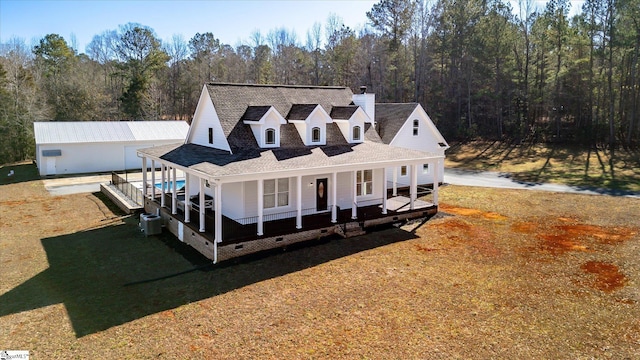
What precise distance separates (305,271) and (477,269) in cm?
583

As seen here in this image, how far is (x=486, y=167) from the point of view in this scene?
1517 inches

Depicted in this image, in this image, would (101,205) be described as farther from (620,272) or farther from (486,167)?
(486,167)

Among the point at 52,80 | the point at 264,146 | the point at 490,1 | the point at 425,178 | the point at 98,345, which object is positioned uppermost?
the point at 490,1

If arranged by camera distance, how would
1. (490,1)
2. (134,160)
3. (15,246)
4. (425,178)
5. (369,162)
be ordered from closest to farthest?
(15,246) < (369,162) < (425,178) < (134,160) < (490,1)

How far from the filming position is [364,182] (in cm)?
2162

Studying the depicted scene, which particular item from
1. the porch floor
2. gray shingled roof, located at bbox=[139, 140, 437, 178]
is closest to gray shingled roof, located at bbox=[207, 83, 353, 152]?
gray shingled roof, located at bbox=[139, 140, 437, 178]

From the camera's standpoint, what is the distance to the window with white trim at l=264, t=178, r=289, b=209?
60.6ft

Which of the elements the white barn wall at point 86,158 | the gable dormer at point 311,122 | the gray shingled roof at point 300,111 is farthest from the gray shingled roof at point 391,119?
the white barn wall at point 86,158

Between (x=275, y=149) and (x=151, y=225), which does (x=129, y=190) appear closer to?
(x=151, y=225)

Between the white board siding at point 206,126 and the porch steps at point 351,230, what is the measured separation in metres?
5.98

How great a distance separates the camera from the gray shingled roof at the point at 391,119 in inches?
1112

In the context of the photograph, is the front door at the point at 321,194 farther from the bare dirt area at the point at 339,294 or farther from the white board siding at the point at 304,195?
the bare dirt area at the point at 339,294

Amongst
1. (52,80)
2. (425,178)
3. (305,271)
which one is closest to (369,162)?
(305,271)

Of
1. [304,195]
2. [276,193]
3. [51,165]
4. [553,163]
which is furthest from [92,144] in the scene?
[553,163]
